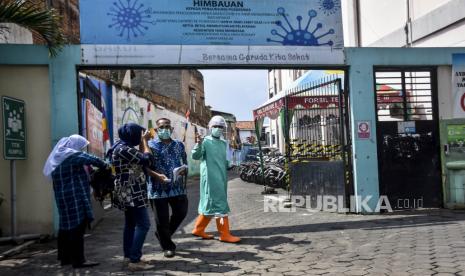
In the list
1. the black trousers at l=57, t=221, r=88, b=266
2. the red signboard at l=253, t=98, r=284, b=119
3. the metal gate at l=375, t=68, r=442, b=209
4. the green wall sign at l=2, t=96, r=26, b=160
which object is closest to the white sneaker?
the black trousers at l=57, t=221, r=88, b=266

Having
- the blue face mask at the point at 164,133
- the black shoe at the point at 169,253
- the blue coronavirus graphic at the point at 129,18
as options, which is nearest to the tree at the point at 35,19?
the blue coronavirus graphic at the point at 129,18

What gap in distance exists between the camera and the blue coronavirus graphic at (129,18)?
8.13 metres

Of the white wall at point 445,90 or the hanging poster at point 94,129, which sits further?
the hanging poster at point 94,129

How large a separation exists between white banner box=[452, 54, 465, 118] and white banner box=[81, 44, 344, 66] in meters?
2.49

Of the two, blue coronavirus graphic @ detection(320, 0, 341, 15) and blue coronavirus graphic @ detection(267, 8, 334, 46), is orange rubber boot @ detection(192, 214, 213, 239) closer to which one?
blue coronavirus graphic @ detection(267, 8, 334, 46)

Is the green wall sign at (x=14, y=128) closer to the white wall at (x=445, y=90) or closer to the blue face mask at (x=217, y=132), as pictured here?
the blue face mask at (x=217, y=132)

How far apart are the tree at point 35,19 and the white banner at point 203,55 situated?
58 cm

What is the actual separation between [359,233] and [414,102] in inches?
137

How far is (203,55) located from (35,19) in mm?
2648

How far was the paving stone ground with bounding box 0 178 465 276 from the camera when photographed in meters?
5.59

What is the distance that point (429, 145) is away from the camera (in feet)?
31.8

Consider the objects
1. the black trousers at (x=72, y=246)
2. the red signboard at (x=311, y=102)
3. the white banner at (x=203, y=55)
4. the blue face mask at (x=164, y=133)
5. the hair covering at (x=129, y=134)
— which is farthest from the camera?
the red signboard at (x=311, y=102)

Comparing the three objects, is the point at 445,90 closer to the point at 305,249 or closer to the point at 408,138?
the point at 408,138

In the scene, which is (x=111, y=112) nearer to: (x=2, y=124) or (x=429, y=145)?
(x=2, y=124)
